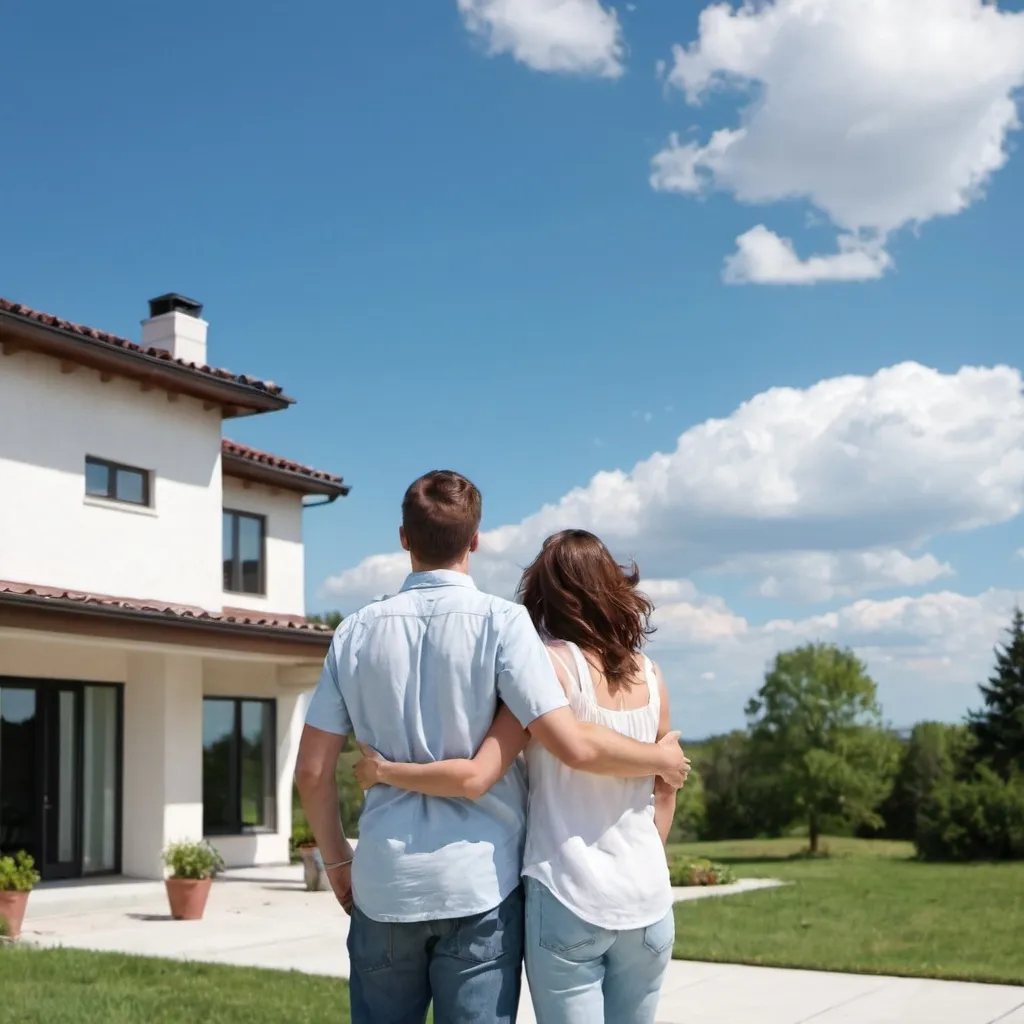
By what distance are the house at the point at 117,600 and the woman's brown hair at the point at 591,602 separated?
1040 cm

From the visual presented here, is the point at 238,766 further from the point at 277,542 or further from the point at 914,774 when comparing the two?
the point at 914,774

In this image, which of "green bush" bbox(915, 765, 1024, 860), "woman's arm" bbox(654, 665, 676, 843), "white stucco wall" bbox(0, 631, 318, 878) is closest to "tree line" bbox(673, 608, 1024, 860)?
"green bush" bbox(915, 765, 1024, 860)

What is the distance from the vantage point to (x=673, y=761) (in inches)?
125

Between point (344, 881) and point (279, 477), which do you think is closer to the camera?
point (344, 881)

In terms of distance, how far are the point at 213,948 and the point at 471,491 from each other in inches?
348

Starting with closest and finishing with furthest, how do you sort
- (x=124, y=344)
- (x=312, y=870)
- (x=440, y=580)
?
1. (x=440, y=580)
2. (x=124, y=344)
3. (x=312, y=870)

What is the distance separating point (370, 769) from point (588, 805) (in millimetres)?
521

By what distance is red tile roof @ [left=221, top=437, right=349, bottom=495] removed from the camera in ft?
61.6

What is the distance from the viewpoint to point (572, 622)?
128 inches

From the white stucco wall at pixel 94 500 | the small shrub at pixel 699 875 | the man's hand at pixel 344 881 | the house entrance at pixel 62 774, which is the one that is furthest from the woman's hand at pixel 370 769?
the small shrub at pixel 699 875

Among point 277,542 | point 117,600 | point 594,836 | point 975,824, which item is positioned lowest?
point 975,824

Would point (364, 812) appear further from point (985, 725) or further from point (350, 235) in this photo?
point (985, 725)

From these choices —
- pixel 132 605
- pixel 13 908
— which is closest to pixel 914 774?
pixel 132 605

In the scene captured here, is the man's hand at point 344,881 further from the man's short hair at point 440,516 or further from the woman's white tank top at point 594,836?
the man's short hair at point 440,516
